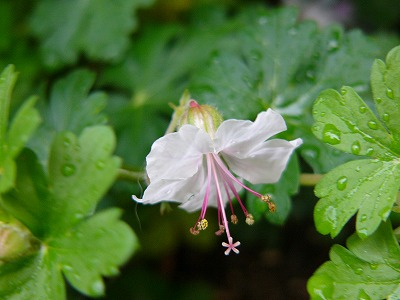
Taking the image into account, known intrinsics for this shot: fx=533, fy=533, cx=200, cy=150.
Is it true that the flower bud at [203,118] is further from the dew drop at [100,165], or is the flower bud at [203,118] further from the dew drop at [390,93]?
the dew drop at [390,93]

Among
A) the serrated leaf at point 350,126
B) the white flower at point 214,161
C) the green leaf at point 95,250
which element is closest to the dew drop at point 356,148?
the serrated leaf at point 350,126

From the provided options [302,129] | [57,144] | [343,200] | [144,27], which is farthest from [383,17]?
[57,144]

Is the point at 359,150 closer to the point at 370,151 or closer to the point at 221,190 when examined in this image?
the point at 370,151

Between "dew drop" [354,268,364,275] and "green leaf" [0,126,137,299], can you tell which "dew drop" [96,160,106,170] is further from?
"dew drop" [354,268,364,275]

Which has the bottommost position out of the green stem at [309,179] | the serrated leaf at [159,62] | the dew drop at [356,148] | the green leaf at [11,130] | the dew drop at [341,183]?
the serrated leaf at [159,62]

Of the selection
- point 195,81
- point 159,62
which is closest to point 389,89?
point 195,81

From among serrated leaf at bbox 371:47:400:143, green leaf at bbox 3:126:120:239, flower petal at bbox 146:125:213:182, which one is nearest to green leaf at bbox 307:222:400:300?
serrated leaf at bbox 371:47:400:143
